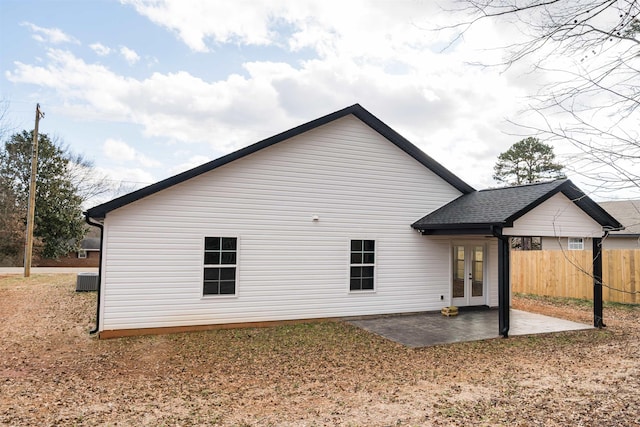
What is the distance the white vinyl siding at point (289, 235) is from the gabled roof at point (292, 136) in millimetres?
173

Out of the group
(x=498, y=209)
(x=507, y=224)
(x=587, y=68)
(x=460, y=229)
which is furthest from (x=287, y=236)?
(x=587, y=68)

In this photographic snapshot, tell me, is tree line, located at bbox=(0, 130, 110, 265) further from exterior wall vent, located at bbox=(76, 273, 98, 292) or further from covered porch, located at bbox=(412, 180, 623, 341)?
covered porch, located at bbox=(412, 180, 623, 341)

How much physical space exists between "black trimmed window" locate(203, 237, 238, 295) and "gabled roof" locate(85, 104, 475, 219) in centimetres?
156

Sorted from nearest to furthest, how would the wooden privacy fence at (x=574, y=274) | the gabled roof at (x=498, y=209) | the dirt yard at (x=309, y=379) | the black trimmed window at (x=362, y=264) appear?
1. the dirt yard at (x=309, y=379)
2. the gabled roof at (x=498, y=209)
3. the black trimmed window at (x=362, y=264)
4. the wooden privacy fence at (x=574, y=274)

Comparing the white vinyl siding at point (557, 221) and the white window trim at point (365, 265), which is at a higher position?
the white vinyl siding at point (557, 221)

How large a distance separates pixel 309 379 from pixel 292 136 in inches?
233

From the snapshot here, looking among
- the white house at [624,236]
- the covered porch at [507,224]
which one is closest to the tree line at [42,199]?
the covered porch at [507,224]

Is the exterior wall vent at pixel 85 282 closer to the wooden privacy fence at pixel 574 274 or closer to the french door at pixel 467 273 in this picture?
the french door at pixel 467 273

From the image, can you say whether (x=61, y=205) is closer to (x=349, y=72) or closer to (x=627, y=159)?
(x=349, y=72)

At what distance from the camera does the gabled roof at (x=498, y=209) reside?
8555 mm

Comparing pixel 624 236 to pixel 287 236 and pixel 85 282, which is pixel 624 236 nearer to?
pixel 287 236

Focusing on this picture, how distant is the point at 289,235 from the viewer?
9469 millimetres

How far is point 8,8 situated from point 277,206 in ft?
26.5

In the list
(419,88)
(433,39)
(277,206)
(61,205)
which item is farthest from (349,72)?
(61,205)
